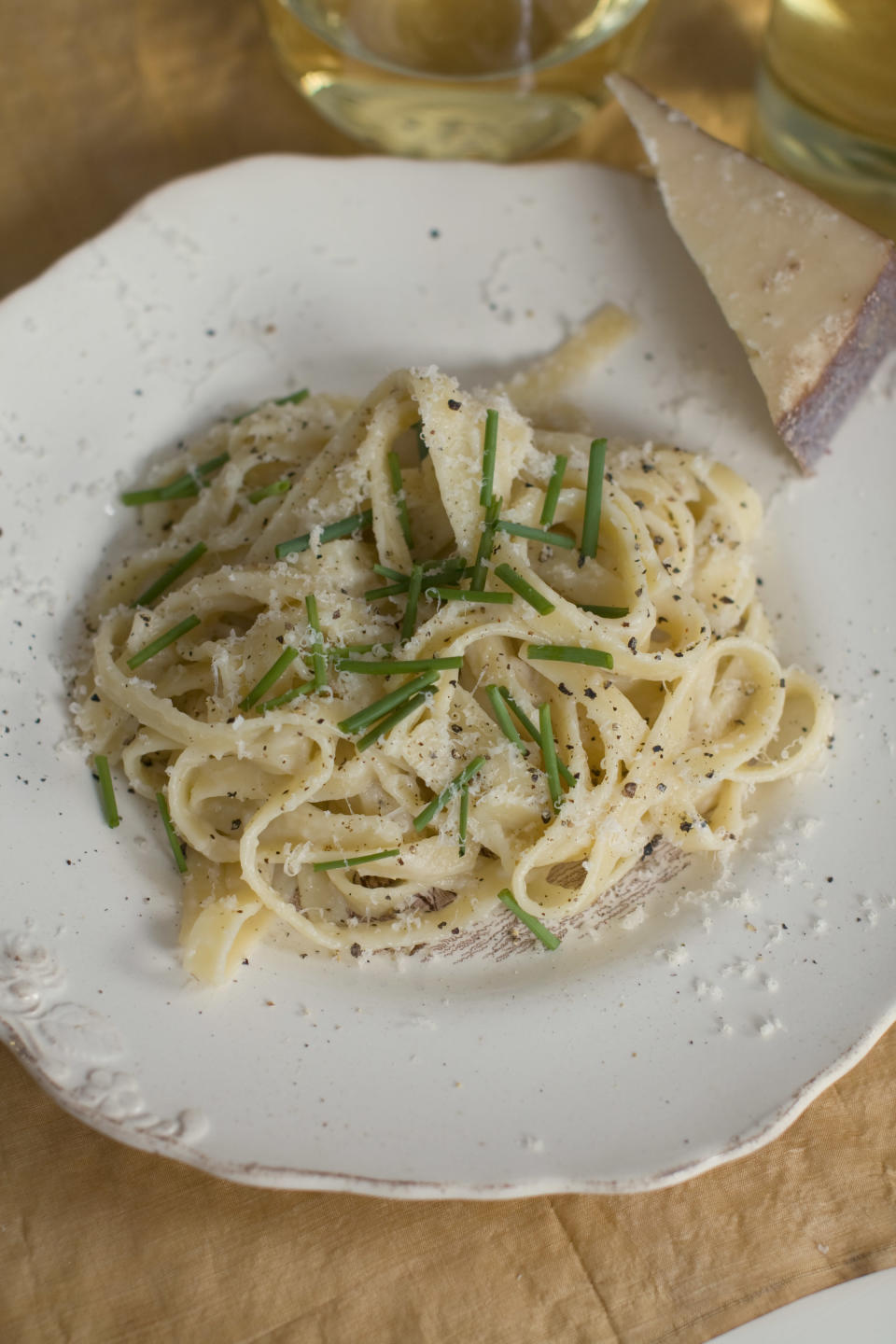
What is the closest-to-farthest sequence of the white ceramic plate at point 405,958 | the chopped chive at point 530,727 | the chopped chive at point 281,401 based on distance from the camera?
the white ceramic plate at point 405,958 → the chopped chive at point 530,727 → the chopped chive at point 281,401

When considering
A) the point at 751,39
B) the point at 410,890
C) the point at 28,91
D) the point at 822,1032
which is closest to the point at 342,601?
the point at 410,890

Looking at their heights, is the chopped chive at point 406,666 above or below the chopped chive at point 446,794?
above

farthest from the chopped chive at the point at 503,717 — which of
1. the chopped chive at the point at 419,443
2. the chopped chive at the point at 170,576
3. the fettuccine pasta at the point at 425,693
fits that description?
the chopped chive at the point at 170,576

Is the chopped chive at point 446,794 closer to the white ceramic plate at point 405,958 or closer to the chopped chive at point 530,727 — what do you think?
the chopped chive at point 530,727

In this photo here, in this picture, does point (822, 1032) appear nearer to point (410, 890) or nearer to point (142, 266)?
point (410, 890)

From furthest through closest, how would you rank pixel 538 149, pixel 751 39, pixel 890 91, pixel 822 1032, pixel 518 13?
pixel 751 39
pixel 538 149
pixel 518 13
pixel 890 91
pixel 822 1032

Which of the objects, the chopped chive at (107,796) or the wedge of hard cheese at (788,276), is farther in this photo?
the wedge of hard cheese at (788,276)

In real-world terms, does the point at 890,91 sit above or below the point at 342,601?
above
